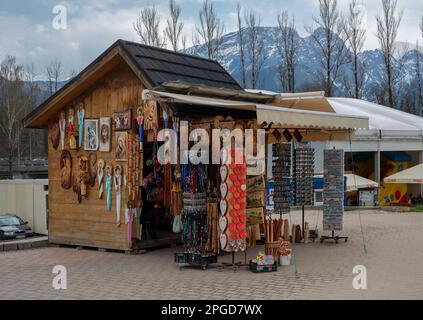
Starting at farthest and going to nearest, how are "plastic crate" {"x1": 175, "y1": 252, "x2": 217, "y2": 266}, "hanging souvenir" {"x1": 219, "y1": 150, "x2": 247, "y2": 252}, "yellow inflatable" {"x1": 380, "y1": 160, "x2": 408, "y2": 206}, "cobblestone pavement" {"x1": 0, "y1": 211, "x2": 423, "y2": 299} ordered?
1. "yellow inflatable" {"x1": 380, "y1": 160, "x2": 408, "y2": 206}
2. "plastic crate" {"x1": 175, "y1": 252, "x2": 217, "y2": 266}
3. "hanging souvenir" {"x1": 219, "y1": 150, "x2": 247, "y2": 252}
4. "cobblestone pavement" {"x1": 0, "y1": 211, "x2": 423, "y2": 299}

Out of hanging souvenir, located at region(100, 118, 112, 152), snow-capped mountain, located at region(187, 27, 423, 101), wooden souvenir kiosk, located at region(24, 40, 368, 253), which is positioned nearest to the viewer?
wooden souvenir kiosk, located at region(24, 40, 368, 253)

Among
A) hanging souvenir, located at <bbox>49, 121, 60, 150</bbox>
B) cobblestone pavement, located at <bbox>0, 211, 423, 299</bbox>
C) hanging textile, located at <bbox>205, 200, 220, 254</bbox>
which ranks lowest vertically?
cobblestone pavement, located at <bbox>0, 211, 423, 299</bbox>

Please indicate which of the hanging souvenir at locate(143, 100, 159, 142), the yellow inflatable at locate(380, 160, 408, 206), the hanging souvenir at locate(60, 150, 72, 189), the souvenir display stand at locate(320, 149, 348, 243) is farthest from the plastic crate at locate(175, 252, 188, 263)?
the yellow inflatable at locate(380, 160, 408, 206)

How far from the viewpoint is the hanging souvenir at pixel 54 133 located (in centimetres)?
1384

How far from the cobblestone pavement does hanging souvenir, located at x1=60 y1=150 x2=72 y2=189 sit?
4.99 feet

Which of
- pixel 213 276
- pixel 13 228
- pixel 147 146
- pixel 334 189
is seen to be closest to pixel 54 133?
pixel 147 146

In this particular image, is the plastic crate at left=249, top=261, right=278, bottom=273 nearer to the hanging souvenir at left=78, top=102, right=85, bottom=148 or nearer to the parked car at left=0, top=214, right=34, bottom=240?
the hanging souvenir at left=78, top=102, right=85, bottom=148

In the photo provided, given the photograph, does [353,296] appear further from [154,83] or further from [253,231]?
[154,83]

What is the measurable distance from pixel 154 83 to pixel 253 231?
368 centimetres

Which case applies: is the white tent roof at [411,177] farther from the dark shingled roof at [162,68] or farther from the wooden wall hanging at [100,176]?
the wooden wall hanging at [100,176]

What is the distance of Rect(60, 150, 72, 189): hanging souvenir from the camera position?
1348 centimetres

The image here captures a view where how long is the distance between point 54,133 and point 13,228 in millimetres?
4839

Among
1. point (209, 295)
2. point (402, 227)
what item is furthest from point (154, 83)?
point (402, 227)

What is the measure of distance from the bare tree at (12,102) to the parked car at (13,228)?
1258 inches
